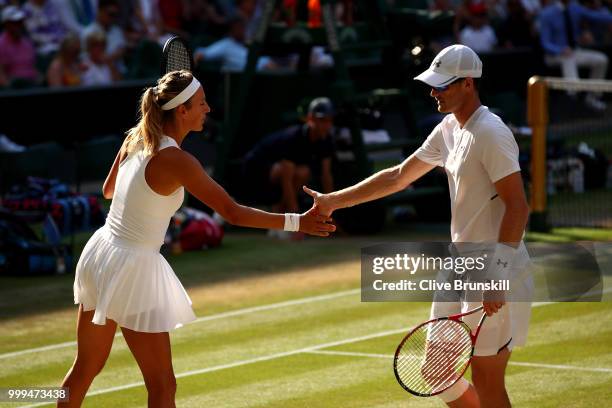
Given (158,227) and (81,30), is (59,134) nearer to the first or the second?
(81,30)

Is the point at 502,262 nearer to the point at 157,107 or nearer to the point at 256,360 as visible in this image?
the point at 157,107

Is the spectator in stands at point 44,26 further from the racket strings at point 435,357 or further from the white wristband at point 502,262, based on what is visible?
the white wristband at point 502,262

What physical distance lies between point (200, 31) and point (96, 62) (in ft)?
10.6

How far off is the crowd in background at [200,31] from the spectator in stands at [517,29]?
0.02 meters

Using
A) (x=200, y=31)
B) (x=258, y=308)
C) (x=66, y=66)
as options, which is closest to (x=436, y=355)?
(x=258, y=308)

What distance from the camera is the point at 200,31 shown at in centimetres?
2062

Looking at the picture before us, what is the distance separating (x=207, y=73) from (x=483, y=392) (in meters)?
11.7

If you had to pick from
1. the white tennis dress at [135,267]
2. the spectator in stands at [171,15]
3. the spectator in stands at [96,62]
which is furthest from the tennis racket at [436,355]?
the spectator in stands at [171,15]

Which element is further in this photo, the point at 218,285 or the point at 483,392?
the point at 218,285

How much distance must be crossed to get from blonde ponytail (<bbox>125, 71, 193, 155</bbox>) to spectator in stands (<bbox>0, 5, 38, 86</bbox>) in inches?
437

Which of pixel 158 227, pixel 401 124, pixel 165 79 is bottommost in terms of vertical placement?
pixel 401 124

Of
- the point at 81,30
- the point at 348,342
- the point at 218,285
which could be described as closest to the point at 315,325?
the point at 348,342

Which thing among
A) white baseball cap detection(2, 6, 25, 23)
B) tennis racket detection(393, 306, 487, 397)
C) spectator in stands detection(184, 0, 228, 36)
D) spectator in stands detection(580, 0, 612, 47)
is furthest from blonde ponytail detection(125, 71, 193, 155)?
spectator in stands detection(580, 0, 612, 47)

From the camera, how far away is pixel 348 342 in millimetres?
9695
